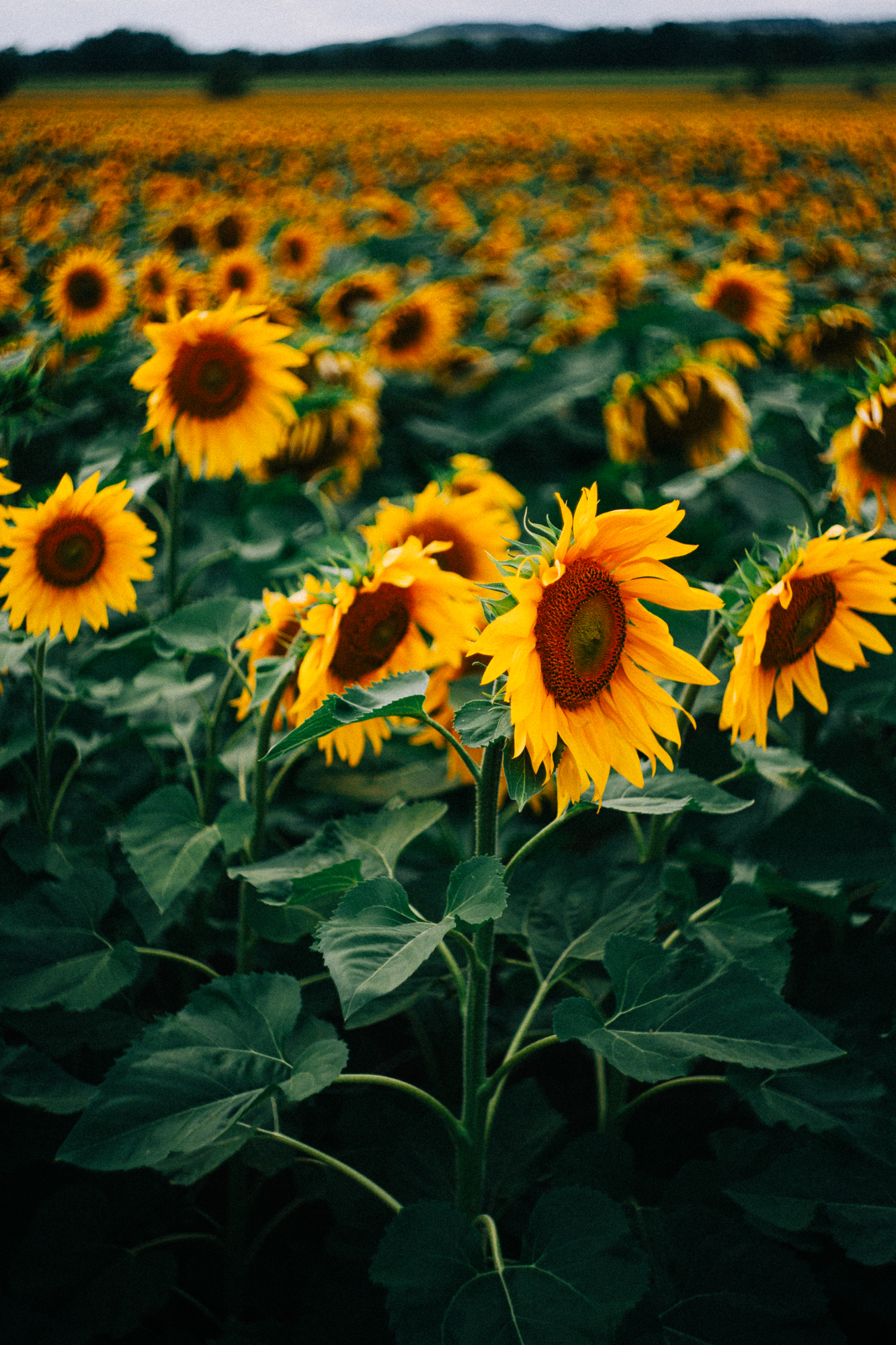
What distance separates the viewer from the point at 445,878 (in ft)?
4.04

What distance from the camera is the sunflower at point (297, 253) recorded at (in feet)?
13.3

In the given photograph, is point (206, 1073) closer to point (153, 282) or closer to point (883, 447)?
point (883, 447)

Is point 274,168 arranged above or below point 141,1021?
above

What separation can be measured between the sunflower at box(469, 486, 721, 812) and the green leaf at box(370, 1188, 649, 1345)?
1.52 ft

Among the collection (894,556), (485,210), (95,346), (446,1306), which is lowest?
(446,1306)

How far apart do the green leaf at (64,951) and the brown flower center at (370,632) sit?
1.49 feet

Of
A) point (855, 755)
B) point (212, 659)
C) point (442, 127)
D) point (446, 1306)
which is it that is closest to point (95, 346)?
point (212, 659)

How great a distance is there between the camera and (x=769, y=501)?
2057 millimetres

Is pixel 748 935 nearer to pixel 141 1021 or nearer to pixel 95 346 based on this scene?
pixel 141 1021

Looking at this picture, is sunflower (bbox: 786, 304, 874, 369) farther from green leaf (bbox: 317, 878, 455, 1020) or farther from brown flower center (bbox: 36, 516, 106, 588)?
green leaf (bbox: 317, 878, 455, 1020)

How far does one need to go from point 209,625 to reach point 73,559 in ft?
0.72

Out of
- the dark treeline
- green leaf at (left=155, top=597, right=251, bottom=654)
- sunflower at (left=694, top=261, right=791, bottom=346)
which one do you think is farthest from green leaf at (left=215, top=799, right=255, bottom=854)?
the dark treeline

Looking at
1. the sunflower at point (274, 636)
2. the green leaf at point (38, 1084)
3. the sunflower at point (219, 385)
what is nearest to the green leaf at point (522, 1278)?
the green leaf at point (38, 1084)

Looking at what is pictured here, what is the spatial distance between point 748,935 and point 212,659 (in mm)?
1246
